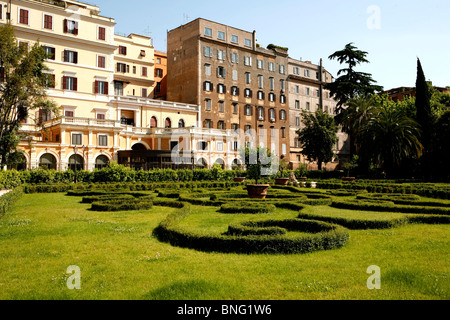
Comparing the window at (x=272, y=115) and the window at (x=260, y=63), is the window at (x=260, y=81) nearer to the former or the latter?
the window at (x=260, y=63)

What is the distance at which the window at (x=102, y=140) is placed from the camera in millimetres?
41062

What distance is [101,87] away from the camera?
4612 centimetres

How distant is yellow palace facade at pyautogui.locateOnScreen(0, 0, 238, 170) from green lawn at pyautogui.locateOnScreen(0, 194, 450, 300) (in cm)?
2996

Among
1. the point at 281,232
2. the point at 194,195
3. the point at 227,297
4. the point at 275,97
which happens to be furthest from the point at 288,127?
the point at 227,297

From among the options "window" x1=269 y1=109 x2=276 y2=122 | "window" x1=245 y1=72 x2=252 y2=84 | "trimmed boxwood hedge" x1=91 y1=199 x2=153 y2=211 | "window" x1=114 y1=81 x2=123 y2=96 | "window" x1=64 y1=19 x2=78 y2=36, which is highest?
"window" x1=64 y1=19 x2=78 y2=36

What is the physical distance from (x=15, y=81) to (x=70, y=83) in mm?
15425

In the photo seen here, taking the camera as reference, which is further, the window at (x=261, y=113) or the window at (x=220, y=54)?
the window at (x=261, y=113)

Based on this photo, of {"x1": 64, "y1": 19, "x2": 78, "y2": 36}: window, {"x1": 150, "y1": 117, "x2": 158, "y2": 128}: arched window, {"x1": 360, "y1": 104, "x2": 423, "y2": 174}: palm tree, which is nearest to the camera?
{"x1": 360, "y1": 104, "x2": 423, "y2": 174}: palm tree

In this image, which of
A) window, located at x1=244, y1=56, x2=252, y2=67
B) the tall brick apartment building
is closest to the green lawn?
the tall brick apartment building

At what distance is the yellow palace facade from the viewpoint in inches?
1543

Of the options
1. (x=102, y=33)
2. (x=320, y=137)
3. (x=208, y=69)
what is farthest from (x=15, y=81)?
(x=320, y=137)

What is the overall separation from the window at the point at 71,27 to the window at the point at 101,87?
21.8 ft

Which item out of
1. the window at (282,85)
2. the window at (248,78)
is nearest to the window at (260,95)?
the window at (248,78)

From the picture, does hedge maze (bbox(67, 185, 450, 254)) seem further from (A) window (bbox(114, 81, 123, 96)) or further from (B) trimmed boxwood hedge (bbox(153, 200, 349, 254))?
(A) window (bbox(114, 81, 123, 96))
